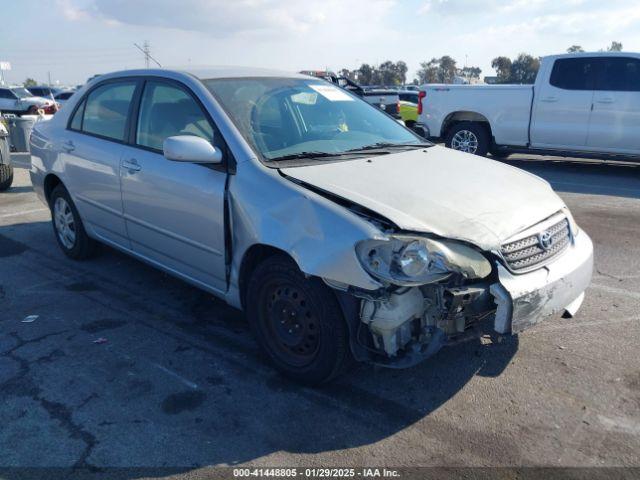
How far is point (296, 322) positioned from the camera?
3.21 metres

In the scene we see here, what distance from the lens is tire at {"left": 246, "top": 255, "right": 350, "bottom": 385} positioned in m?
2.97

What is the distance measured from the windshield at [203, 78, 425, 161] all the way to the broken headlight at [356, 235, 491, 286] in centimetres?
109

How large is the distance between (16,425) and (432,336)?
2.22 meters

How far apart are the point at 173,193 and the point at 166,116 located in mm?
669

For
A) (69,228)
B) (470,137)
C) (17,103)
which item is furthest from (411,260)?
(17,103)

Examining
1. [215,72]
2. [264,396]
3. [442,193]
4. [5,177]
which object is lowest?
[264,396]

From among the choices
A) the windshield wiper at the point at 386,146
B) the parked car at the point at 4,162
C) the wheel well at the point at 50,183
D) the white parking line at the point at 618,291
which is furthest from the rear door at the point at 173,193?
the parked car at the point at 4,162

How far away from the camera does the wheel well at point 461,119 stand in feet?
36.8

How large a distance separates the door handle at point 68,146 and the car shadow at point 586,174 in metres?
6.95

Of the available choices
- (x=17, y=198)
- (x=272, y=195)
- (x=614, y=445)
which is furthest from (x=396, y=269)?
(x=17, y=198)

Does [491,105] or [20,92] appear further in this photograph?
[20,92]

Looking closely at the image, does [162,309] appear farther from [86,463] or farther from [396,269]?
[396,269]

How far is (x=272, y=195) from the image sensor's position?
3201mm

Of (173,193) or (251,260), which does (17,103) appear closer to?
(173,193)
